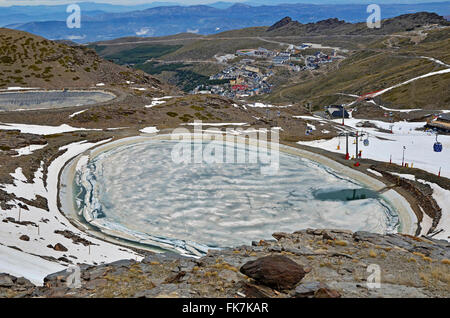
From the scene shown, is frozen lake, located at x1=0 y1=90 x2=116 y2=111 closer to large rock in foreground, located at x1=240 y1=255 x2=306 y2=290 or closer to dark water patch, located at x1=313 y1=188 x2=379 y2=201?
dark water patch, located at x1=313 y1=188 x2=379 y2=201

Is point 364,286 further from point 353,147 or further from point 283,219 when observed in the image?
point 353,147

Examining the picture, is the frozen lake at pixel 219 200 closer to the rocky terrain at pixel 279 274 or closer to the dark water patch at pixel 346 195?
the dark water patch at pixel 346 195

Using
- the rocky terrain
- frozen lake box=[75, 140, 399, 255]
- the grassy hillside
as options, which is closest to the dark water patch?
frozen lake box=[75, 140, 399, 255]

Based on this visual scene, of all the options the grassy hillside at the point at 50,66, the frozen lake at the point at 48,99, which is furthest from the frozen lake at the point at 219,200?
the grassy hillside at the point at 50,66

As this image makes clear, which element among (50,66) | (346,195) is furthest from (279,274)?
(50,66)

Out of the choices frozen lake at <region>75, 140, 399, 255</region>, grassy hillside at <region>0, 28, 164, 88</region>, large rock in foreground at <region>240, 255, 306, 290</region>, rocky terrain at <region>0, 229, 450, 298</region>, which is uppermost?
grassy hillside at <region>0, 28, 164, 88</region>

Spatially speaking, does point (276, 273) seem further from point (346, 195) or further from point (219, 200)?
point (346, 195)
